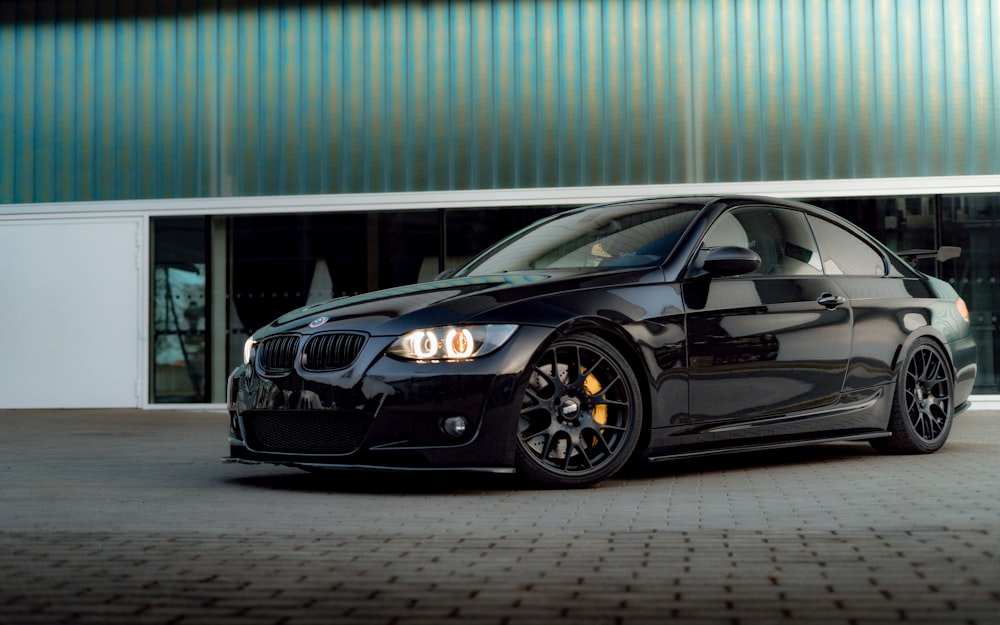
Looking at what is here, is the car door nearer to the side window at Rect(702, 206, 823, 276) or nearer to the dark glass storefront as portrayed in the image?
the side window at Rect(702, 206, 823, 276)

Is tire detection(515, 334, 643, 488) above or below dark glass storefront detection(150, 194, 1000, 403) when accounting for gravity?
below

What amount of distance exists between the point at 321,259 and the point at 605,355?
8352 millimetres

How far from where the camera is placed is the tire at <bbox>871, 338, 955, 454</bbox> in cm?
784

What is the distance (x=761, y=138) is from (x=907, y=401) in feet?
21.2

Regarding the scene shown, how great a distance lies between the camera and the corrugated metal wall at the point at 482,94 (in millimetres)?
13852

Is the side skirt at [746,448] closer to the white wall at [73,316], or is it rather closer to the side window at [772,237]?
the side window at [772,237]

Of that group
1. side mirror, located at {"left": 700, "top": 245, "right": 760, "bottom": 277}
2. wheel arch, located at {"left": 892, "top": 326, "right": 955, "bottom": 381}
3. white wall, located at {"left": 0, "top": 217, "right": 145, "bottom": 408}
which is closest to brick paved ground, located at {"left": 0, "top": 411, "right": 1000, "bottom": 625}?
wheel arch, located at {"left": 892, "top": 326, "right": 955, "bottom": 381}

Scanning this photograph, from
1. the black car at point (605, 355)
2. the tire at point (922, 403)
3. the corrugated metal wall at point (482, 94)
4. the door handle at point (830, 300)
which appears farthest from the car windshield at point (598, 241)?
the corrugated metal wall at point (482, 94)

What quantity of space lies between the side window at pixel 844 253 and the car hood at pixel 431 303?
174 centimetres

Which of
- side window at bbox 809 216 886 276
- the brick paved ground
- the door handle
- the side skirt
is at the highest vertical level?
side window at bbox 809 216 886 276

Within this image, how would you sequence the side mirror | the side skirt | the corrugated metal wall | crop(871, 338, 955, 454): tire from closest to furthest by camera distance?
the side skirt
the side mirror
crop(871, 338, 955, 454): tire
the corrugated metal wall

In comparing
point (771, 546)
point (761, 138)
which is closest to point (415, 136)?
point (761, 138)

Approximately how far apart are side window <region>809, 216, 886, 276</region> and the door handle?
0.77 feet

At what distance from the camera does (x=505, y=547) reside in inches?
179
